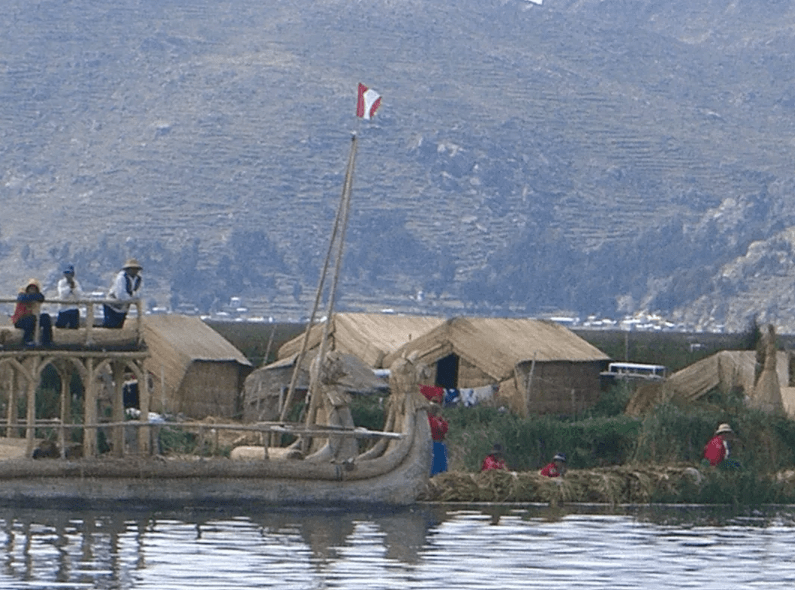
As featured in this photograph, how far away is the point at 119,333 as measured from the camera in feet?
94.5

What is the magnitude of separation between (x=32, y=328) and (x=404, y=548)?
16.7ft

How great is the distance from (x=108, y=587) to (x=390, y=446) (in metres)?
7.68

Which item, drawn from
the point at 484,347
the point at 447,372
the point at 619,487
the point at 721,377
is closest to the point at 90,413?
the point at 619,487

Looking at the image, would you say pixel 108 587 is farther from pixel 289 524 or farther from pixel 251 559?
pixel 289 524

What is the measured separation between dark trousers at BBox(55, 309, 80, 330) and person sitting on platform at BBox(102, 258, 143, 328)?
317 mm

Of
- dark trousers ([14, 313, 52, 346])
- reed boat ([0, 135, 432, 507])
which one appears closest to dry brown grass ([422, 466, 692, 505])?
reed boat ([0, 135, 432, 507])

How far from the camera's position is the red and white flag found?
3169 centimetres

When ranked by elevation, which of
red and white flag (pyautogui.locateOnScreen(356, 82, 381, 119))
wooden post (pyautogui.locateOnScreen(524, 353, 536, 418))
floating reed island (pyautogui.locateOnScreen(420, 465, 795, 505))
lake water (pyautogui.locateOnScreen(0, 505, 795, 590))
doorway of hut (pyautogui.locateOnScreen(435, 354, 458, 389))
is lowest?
lake water (pyautogui.locateOnScreen(0, 505, 795, 590))

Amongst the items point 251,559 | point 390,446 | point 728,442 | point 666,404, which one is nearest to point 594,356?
point 666,404

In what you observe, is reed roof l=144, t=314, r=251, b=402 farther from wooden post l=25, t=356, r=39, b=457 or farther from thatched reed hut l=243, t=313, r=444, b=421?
wooden post l=25, t=356, r=39, b=457

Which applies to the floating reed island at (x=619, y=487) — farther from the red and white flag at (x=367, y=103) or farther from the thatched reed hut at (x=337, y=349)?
the thatched reed hut at (x=337, y=349)

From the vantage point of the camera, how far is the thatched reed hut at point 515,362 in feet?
144

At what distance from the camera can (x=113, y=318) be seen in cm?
2917

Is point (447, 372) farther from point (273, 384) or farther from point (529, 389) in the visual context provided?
point (273, 384)
